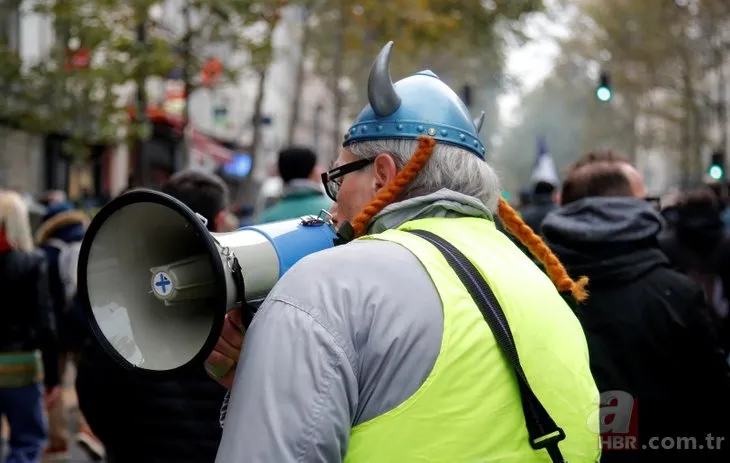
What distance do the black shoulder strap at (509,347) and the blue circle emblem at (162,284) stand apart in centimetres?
51

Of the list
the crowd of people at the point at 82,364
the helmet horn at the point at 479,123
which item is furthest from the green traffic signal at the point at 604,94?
the helmet horn at the point at 479,123

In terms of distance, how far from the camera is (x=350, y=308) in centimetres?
174

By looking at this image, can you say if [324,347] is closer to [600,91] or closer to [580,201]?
[580,201]

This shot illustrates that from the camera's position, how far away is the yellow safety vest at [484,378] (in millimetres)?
1757

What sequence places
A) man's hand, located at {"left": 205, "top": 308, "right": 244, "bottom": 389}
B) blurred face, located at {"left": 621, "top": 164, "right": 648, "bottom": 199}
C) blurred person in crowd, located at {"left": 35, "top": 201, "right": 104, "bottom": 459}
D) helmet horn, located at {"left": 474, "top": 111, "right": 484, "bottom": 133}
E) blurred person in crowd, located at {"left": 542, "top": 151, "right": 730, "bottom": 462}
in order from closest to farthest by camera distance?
man's hand, located at {"left": 205, "top": 308, "right": 244, "bottom": 389} → helmet horn, located at {"left": 474, "top": 111, "right": 484, "bottom": 133} → blurred person in crowd, located at {"left": 542, "top": 151, "right": 730, "bottom": 462} → blurred face, located at {"left": 621, "top": 164, "right": 648, "bottom": 199} → blurred person in crowd, located at {"left": 35, "top": 201, "right": 104, "bottom": 459}

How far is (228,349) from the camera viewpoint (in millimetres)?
2004

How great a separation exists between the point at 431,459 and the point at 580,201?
2432 millimetres

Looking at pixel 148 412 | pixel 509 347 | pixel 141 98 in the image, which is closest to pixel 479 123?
pixel 509 347

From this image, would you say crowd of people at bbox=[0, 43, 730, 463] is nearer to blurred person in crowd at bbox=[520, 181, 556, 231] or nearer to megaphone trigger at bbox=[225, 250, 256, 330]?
megaphone trigger at bbox=[225, 250, 256, 330]

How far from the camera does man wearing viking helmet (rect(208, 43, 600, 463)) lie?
1.71m

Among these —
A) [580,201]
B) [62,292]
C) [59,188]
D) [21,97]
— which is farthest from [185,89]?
[580,201]

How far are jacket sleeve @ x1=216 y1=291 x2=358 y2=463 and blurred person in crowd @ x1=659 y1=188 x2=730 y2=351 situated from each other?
5.02 meters

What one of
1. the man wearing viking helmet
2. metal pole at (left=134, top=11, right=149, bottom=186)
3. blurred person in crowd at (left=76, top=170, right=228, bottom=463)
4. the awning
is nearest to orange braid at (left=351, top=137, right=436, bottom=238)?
the man wearing viking helmet

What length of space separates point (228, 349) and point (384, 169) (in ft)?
1.50
